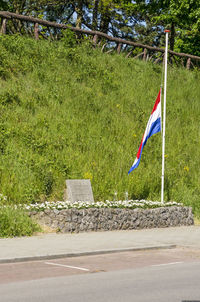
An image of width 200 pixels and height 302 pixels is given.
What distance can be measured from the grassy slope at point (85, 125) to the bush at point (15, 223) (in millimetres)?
2295

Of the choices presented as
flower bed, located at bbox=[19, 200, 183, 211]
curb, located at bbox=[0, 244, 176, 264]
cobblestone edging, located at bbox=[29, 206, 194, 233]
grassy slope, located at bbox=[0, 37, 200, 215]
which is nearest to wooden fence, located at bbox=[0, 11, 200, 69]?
grassy slope, located at bbox=[0, 37, 200, 215]

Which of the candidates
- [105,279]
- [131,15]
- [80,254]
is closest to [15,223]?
[80,254]

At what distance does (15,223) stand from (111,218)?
10.6 ft

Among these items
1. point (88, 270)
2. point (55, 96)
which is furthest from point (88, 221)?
point (55, 96)

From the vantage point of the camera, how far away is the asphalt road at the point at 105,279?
753 centimetres

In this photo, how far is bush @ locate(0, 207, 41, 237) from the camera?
1312 cm

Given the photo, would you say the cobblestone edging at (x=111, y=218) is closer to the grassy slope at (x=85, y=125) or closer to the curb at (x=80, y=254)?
the grassy slope at (x=85, y=125)

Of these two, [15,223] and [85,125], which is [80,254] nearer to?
[15,223]

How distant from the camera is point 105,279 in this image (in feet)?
28.9

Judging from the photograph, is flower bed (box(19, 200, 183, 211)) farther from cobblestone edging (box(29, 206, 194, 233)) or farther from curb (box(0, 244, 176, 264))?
curb (box(0, 244, 176, 264))

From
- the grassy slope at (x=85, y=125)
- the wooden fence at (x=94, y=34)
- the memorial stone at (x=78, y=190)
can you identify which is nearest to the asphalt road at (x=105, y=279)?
the memorial stone at (x=78, y=190)

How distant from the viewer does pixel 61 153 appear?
65.4ft

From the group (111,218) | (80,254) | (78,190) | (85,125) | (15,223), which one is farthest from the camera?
(85,125)

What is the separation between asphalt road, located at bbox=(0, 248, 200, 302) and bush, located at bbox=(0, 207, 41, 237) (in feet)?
9.05
